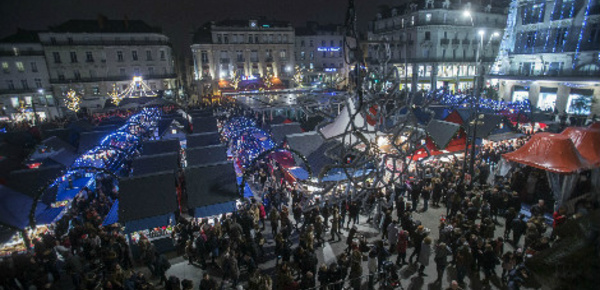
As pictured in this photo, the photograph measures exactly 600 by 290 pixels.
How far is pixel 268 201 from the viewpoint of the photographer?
42.7 feet

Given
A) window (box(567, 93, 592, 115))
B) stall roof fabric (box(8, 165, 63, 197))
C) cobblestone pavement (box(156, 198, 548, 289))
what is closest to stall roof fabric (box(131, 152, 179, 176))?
stall roof fabric (box(8, 165, 63, 197))

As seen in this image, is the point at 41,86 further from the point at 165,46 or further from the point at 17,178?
the point at 17,178

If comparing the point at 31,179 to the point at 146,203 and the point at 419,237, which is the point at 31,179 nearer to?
the point at 146,203

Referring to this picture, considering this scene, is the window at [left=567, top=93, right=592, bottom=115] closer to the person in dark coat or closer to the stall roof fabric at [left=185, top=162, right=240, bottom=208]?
the person in dark coat

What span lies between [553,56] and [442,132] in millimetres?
24450

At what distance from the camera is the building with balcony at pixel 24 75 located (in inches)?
1560

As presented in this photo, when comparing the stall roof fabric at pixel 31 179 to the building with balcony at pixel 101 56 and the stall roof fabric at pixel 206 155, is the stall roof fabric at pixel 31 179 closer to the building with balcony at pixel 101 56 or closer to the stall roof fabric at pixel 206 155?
the stall roof fabric at pixel 206 155

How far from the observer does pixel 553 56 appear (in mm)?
29172

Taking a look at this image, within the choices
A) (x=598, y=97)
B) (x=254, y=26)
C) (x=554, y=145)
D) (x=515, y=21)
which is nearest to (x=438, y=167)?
(x=554, y=145)

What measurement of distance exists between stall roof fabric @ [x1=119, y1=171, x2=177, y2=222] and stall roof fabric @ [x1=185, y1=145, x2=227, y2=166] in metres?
2.83

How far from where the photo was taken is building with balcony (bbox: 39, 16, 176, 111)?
41312 millimetres

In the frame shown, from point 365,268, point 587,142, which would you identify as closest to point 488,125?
point 587,142

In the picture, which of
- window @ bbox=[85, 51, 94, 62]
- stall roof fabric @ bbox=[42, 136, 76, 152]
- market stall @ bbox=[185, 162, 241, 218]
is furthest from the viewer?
window @ bbox=[85, 51, 94, 62]

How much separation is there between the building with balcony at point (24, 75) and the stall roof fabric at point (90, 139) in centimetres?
3002
